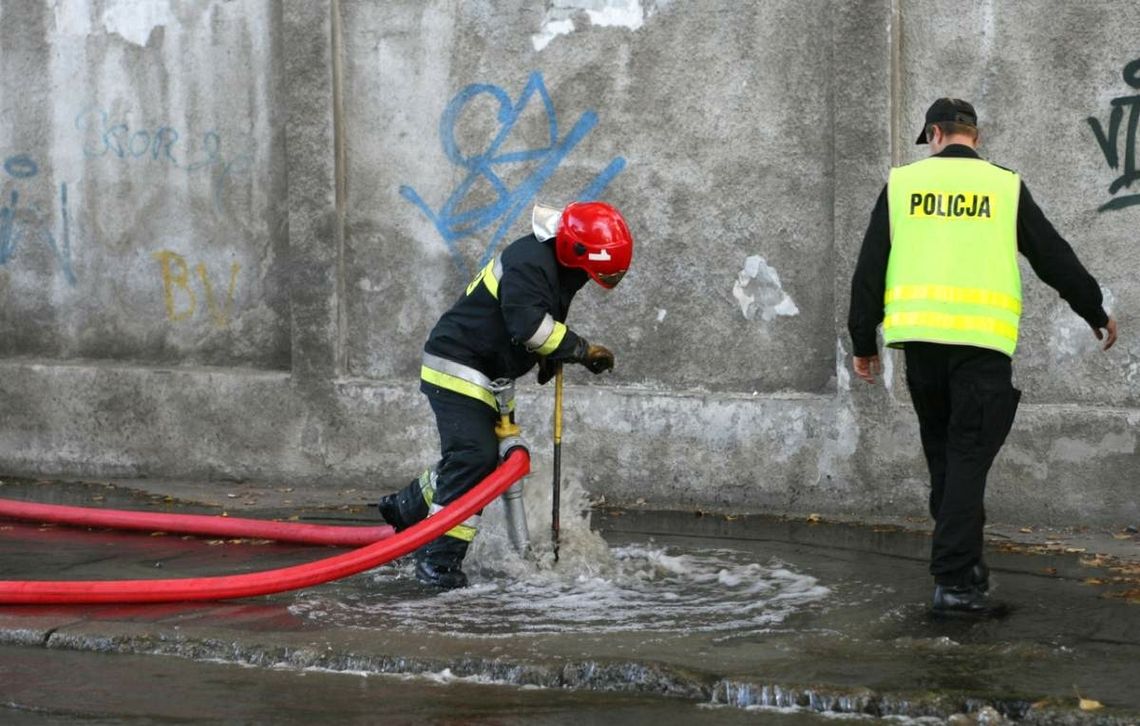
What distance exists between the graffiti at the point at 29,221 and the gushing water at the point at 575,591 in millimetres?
4061

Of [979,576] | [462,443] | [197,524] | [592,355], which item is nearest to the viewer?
[979,576]

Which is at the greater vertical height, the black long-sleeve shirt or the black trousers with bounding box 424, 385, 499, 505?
the black long-sleeve shirt

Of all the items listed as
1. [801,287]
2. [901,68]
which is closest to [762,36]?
[901,68]

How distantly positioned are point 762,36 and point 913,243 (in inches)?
108

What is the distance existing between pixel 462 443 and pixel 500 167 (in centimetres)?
274

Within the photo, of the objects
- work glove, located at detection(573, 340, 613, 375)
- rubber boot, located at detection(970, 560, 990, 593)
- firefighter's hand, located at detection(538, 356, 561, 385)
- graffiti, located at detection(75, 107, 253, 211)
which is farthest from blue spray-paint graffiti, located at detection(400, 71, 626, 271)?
rubber boot, located at detection(970, 560, 990, 593)

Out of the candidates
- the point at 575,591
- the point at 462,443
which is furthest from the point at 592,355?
the point at 575,591

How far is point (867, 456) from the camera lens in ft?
26.7

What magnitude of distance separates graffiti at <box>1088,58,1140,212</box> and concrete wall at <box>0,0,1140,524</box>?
18 millimetres

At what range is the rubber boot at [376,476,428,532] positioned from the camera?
696cm

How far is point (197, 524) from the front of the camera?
7.69 metres

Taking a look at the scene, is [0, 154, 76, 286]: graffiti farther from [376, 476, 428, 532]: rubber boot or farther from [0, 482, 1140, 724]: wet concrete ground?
[376, 476, 428, 532]: rubber boot

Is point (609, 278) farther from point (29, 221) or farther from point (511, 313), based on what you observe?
point (29, 221)

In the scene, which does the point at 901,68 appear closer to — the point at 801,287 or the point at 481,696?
the point at 801,287
